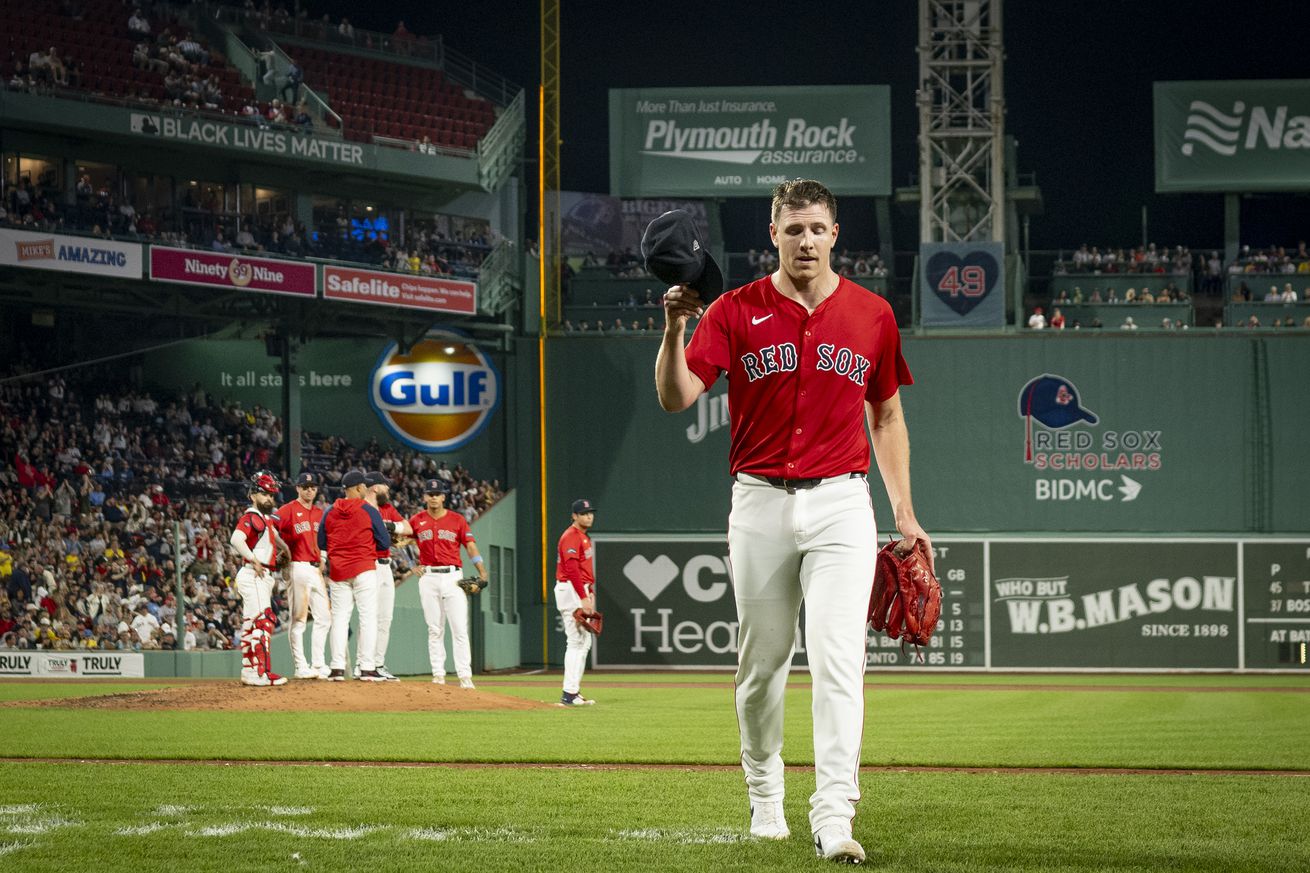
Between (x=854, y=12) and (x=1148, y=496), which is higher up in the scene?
(x=854, y=12)

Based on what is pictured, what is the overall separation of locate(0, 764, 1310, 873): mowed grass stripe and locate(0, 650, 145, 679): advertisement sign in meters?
14.7

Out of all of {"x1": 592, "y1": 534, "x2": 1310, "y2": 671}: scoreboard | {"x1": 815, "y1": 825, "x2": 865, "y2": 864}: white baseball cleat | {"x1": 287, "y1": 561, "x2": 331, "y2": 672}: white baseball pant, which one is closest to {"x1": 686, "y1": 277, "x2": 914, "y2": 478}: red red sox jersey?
{"x1": 815, "y1": 825, "x2": 865, "y2": 864}: white baseball cleat

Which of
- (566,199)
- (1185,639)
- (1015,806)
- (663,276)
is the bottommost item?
(1185,639)

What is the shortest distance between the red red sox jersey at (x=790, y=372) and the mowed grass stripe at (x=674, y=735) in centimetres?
413

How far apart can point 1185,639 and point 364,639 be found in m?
16.5

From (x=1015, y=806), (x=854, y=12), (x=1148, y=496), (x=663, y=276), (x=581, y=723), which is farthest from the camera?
(x=854, y=12)

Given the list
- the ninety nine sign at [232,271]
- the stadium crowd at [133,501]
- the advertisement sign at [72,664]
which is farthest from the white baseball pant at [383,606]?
the ninety nine sign at [232,271]

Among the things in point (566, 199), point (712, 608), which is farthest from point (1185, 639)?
point (566, 199)

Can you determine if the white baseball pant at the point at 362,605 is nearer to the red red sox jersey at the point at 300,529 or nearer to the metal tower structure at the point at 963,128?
the red red sox jersey at the point at 300,529

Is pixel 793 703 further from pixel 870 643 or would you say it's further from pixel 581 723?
pixel 870 643

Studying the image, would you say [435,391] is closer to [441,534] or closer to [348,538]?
[441,534]

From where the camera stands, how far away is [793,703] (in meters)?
16.1

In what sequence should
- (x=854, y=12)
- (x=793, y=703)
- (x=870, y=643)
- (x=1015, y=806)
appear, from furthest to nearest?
(x=854, y=12), (x=870, y=643), (x=793, y=703), (x=1015, y=806)

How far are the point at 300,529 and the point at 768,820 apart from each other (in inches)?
445
